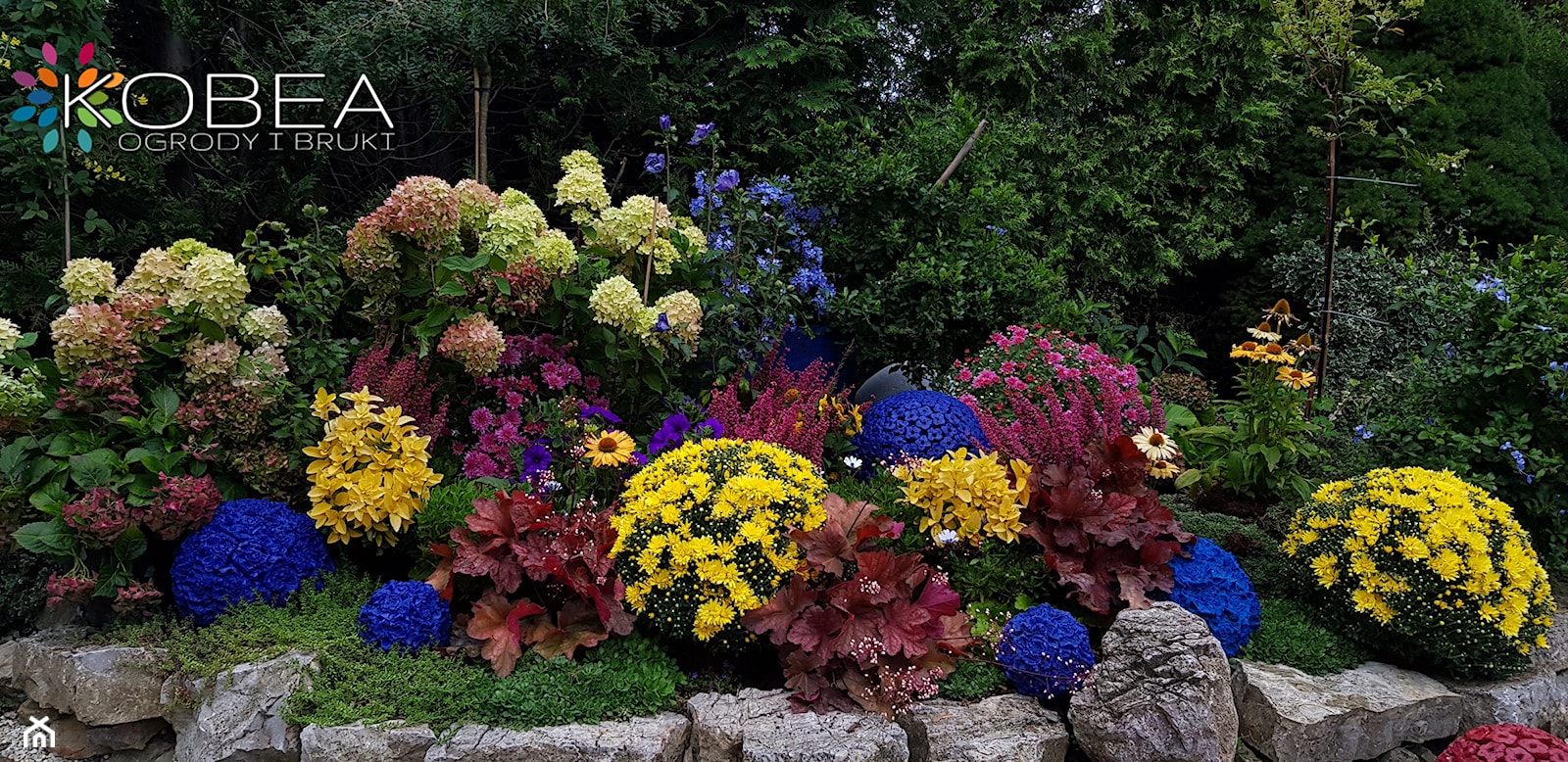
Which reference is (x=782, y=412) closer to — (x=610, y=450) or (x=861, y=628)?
(x=610, y=450)

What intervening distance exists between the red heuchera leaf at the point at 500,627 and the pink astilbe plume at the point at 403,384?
69 cm

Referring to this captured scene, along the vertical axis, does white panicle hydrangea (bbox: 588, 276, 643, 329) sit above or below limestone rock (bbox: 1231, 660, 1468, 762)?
above

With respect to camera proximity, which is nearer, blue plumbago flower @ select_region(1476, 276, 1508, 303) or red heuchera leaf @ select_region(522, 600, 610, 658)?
red heuchera leaf @ select_region(522, 600, 610, 658)

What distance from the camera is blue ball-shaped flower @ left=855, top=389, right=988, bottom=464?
3.58 meters

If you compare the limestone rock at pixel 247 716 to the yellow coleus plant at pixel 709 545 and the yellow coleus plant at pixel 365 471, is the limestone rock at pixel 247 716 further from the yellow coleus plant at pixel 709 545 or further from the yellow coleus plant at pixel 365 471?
the yellow coleus plant at pixel 709 545

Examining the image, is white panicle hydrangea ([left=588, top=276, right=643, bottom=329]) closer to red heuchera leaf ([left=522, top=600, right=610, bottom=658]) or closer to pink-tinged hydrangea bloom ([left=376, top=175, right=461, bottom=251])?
pink-tinged hydrangea bloom ([left=376, top=175, right=461, bottom=251])

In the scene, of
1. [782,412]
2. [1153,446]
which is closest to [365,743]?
[782,412]

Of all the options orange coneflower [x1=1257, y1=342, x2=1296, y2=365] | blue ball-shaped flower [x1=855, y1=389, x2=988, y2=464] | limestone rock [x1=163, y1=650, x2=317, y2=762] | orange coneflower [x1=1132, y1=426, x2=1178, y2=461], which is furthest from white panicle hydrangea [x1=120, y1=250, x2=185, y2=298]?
orange coneflower [x1=1257, y1=342, x2=1296, y2=365]

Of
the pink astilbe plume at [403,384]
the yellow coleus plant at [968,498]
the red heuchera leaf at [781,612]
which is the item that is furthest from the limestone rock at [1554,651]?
the pink astilbe plume at [403,384]

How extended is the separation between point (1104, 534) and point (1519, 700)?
1.33 m

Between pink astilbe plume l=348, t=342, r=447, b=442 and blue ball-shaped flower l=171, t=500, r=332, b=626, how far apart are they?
1.62 feet

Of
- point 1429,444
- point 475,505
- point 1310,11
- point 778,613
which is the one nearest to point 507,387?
point 475,505

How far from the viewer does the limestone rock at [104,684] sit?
2715mm

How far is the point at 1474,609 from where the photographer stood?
2.87 m
